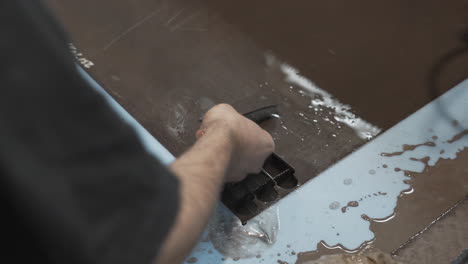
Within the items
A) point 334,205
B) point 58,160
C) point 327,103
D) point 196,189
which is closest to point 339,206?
point 334,205

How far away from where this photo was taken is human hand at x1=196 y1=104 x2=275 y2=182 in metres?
1.08

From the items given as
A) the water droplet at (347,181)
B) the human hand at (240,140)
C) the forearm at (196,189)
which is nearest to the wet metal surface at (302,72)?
the water droplet at (347,181)

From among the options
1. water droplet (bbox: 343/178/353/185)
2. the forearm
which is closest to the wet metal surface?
water droplet (bbox: 343/178/353/185)

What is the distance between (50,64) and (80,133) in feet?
0.23

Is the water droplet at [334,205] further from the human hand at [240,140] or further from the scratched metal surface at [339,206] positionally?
the human hand at [240,140]

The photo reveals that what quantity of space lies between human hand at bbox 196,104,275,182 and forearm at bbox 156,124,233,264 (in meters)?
0.10

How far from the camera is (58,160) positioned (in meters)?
0.48

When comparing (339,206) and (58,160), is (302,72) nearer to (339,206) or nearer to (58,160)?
(339,206)

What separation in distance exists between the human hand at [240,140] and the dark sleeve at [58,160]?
0.53 meters

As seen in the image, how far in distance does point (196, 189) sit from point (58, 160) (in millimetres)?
285

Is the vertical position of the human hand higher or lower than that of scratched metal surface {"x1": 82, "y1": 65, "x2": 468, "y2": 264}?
higher

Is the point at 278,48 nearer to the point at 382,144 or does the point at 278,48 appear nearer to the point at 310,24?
the point at 310,24

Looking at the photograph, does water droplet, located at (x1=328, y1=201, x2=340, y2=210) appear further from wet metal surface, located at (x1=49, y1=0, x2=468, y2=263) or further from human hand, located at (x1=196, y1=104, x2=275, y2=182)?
human hand, located at (x1=196, y1=104, x2=275, y2=182)

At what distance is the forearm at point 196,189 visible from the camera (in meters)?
0.65
